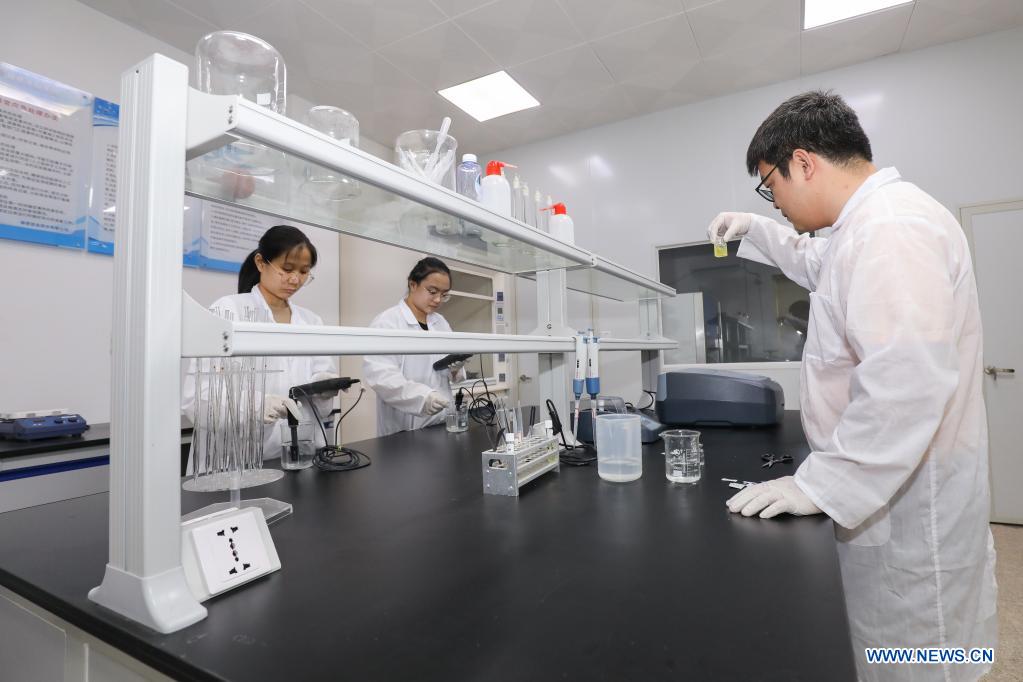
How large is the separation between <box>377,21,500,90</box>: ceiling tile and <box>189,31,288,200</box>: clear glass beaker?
2.10m

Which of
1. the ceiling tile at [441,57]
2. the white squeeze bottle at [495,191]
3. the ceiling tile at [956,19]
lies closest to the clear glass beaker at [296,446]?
the white squeeze bottle at [495,191]

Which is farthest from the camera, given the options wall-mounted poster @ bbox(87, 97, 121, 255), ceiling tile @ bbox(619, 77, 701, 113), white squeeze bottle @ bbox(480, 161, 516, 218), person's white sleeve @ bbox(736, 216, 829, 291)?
ceiling tile @ bbox(619, 77, 701, 113)

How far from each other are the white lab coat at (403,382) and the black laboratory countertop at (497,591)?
3.52ft

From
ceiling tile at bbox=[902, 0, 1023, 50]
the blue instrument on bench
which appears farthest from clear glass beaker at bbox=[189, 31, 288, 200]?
ceiling tile at bbox=[902, 0, 1023, 50]

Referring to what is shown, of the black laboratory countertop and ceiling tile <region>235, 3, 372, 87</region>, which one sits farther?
ceiling tile <region>235, 3, 372, 87</region>

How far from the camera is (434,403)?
2.05 metres

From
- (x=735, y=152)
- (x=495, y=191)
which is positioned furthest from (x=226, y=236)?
(x=735, y=152)

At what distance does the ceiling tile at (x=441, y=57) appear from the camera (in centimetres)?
275

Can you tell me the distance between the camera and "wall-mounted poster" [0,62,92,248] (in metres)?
2.03

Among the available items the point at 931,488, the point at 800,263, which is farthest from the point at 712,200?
the point at 931,488

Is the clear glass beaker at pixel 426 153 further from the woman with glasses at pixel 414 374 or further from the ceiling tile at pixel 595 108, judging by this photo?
the ceiling tile at pixel 595 108

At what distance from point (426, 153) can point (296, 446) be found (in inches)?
31.9

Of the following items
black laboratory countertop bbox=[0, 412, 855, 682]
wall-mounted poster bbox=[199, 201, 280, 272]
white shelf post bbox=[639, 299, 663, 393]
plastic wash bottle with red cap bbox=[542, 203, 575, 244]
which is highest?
wall-mounted poster bbox=[199, 201, 280, 272]

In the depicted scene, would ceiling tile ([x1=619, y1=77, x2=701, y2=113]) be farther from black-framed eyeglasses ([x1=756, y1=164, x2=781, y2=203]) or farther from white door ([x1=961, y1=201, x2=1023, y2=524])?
black-framed eyeglasses ([x1=756, y1=164, x2=781, y2=203])
